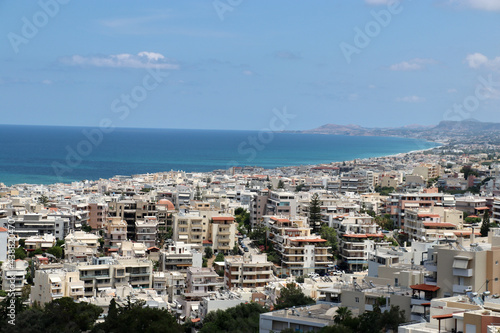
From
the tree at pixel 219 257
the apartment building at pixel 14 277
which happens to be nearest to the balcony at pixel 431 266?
the apartment building at pixel 14 277

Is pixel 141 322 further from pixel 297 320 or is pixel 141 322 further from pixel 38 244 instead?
pixel 38 244

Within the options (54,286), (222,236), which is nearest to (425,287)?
(54,286)

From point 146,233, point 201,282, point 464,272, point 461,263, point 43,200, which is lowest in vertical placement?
point 201,282

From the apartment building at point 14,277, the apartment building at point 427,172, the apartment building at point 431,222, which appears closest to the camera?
the apartment building at point 14,277

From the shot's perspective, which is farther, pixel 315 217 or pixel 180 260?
pixel 315 217

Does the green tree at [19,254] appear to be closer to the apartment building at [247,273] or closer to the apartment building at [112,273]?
the apartment building at [112,273]
